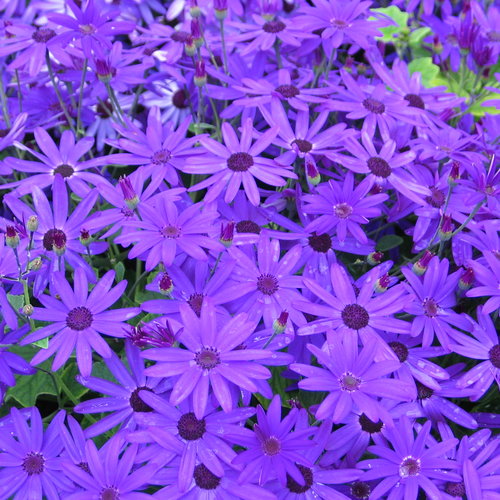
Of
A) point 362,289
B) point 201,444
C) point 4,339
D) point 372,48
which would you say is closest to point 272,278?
point 362,289

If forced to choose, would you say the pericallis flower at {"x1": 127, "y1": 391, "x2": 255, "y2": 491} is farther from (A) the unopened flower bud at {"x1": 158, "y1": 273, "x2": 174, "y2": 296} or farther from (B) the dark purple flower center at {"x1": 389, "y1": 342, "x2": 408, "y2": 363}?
(B) the dark purple flower center at {"x1": 389, "y1": 342, "x2": 408, "y2": 363}

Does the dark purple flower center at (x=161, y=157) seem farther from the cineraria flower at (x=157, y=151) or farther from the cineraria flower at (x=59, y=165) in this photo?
the cineraria flower at (x=59, y=165)

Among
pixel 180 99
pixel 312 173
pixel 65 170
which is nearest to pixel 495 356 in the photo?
pixel 312 173

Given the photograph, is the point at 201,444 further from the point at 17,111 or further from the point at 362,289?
the point at 17,111

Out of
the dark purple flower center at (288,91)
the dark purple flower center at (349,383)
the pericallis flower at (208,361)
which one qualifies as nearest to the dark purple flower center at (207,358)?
the pericallis flower at (208,361)

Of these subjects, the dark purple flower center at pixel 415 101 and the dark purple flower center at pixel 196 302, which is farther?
the dark purple flower center at pixel 415 101

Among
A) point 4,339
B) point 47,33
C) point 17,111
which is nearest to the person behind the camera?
point 4,339

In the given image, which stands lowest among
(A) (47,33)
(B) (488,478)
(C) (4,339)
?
(B) (488,478)
